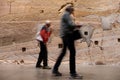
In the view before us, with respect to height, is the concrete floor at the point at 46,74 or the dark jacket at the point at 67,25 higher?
the dark jacket at the point at 67,25

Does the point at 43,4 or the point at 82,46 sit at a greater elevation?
the point at 43,4

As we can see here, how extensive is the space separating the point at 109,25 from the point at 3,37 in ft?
14.2

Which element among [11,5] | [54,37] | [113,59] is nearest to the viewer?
[113,59]

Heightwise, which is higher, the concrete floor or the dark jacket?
the dark jacket

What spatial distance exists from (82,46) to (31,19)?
265 cm

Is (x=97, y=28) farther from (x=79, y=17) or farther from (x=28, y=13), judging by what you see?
(x=28, y=13)

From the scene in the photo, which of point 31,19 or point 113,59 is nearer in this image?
point 113,59

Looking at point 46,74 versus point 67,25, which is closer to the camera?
point 67,25

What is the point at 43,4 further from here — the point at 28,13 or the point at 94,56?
the point at 94,56

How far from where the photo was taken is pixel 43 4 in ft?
63.5

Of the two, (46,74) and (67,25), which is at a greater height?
(67,25)

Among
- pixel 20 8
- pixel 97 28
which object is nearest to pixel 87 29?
pixel 97 28

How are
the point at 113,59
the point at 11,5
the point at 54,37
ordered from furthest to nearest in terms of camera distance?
the point at 11,5
the point at 54,37
the point at 113,59

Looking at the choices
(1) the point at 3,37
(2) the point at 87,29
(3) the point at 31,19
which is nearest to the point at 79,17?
(2) the point at 87,29
